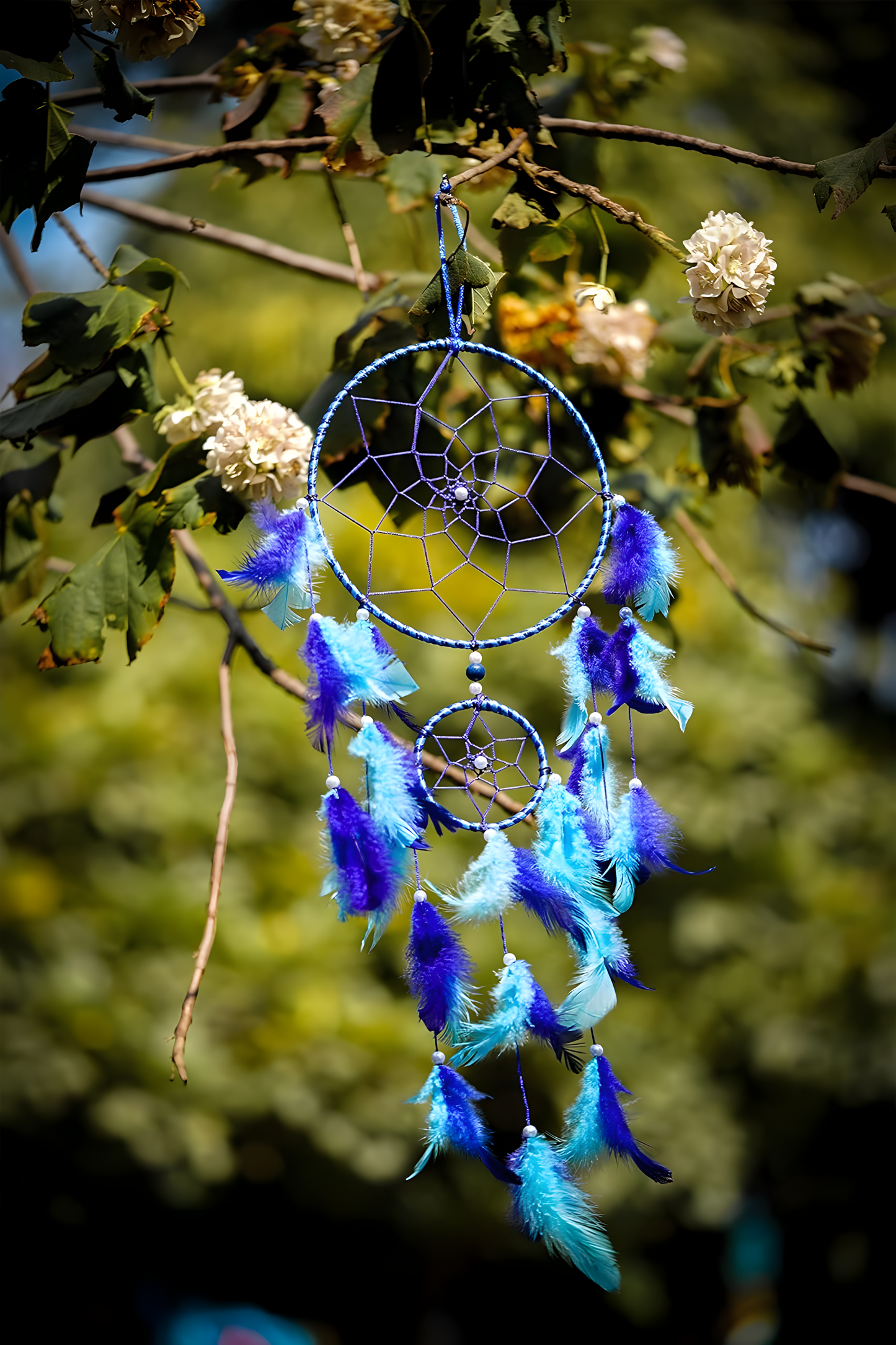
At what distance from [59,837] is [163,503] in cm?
178

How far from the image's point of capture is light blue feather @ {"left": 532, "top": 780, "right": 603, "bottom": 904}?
2.56 ft

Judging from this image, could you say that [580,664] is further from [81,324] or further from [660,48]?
[660,48]

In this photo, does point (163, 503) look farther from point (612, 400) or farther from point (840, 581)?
point (840, 581)

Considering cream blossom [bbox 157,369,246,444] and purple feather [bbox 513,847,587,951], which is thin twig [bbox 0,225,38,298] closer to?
cream blossom [bbox 157,369,246,444]

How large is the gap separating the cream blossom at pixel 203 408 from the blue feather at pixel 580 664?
39 cm

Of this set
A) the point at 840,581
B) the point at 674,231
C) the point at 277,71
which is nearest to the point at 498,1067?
the point at 277,71

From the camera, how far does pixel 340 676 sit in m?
0.78

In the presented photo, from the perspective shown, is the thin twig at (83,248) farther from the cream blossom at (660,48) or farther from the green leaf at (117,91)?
the cream blossom at (660,48)

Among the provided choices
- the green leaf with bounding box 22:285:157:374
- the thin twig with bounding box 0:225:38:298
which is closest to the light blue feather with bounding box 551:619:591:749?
the green leaf with bounding box 22:285:157:374

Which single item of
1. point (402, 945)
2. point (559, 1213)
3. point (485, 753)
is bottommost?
point (402, 945)

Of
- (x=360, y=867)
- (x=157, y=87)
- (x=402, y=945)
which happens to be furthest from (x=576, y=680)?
(x=402, y=945)

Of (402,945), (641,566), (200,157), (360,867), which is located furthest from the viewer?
(402,945)

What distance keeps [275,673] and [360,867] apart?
1.04 ft

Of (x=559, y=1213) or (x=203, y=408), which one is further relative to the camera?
(x=203, y=408)
